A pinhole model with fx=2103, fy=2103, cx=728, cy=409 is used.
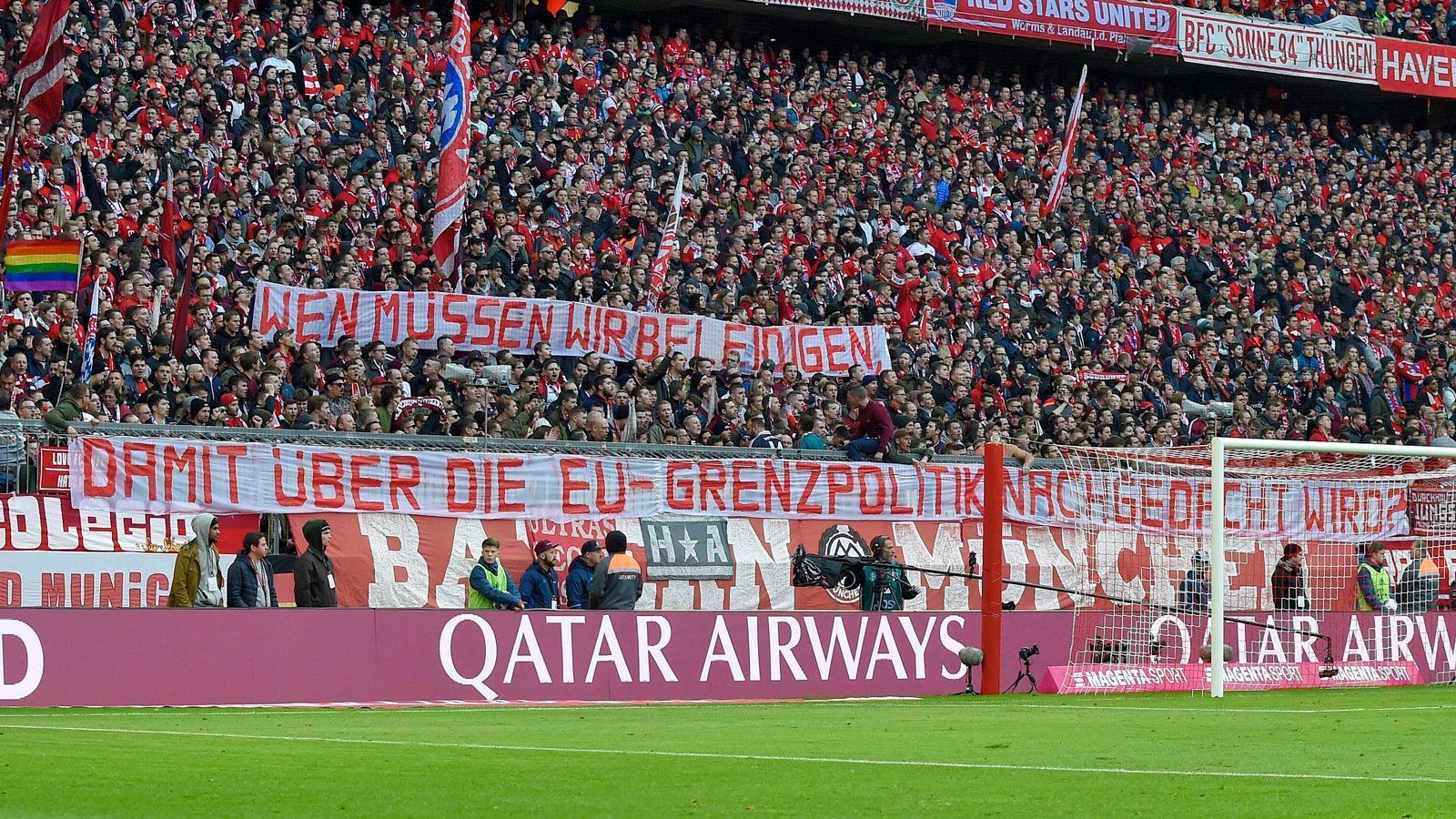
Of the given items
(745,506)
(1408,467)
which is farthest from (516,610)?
(1408,467)

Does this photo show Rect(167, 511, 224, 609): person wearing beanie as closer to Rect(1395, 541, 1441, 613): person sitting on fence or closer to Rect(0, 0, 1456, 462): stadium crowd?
Rect(0, 0, 1456, 462): stadium crowd

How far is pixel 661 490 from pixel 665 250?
6.46 metres

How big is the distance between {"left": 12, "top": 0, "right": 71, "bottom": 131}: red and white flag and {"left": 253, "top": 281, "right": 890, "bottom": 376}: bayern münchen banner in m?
2.83

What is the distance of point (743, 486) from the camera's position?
69.9 ft

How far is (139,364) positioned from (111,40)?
244 inches

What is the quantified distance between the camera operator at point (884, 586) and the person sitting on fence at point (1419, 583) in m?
5.32

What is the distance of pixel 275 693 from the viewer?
15234 millimetres

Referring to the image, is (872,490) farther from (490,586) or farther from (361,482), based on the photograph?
(490,586)

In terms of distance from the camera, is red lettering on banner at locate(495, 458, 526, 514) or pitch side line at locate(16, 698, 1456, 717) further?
red lettering on banner at locate(495, 458, 526, 514)

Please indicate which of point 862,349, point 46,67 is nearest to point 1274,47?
point 862,349

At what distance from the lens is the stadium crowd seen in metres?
21.7

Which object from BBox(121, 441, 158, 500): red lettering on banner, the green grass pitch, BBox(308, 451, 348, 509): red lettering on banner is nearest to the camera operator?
BBox(308, 451, 348, 509): red lettering on banner

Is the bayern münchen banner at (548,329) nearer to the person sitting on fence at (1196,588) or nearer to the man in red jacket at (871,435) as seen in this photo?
the man in red jacket at (871,435)

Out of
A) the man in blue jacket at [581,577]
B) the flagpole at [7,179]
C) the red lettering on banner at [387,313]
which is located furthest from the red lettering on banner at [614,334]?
the flagpole at [7,179]
